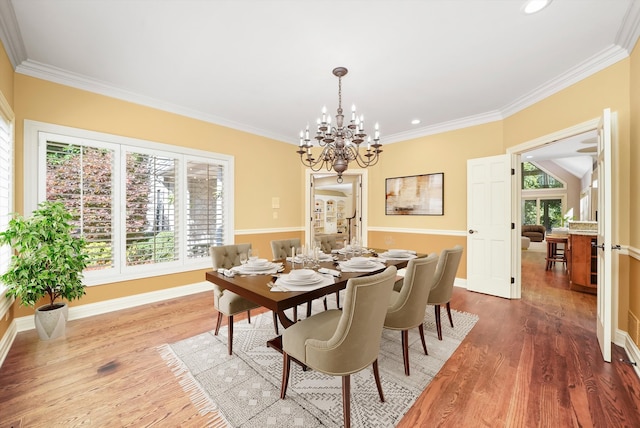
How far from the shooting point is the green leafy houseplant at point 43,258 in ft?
7.76

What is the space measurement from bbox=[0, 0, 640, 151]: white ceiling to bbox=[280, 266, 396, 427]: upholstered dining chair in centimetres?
203

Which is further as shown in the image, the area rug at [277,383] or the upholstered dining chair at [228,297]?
the upholstered dining chair at [228,297]

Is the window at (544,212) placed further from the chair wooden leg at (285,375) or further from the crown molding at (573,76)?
the chair wooden leg at (285,375)

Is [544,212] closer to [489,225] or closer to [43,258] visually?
[489,225]

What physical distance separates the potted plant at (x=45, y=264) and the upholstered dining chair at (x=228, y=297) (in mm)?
1370

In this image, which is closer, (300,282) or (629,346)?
(300,282)

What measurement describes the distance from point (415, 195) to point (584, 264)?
279 centimetres

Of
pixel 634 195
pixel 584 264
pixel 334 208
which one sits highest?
pixel 334 208

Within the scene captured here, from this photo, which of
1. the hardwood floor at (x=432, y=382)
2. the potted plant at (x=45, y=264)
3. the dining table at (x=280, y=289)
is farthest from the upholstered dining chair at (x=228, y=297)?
the potted plant at (x=45, y=264)

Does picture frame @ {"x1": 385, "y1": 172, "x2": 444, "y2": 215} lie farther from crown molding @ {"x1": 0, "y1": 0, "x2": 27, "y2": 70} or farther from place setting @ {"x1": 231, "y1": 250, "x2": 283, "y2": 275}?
crown molding @ {"x1": 0, "y1": 0, "x2": 27, "y2": 70}

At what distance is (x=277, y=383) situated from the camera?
1.92 m

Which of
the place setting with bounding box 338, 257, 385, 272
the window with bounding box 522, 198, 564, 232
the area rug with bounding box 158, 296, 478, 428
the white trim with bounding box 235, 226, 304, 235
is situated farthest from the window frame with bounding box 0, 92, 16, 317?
the window with bounding box 522, 198, 564, 232

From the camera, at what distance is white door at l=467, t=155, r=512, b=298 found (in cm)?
384

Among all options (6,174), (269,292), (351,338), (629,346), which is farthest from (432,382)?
(6,174)
